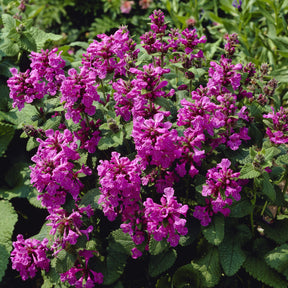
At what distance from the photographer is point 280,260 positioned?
1.74 m

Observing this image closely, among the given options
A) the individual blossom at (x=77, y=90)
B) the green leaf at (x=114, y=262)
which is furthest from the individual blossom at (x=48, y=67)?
the green leaf at (x=114, y=262)

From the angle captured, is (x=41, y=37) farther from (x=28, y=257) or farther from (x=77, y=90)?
(x=28, y=257)

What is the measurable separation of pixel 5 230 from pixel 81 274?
26.6 inches

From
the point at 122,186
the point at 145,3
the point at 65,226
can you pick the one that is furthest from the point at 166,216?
the point at 145,3

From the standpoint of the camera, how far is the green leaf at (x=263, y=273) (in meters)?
1.78

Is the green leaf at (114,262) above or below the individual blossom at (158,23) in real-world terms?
below

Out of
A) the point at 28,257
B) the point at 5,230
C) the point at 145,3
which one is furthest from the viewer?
the point at 145,3

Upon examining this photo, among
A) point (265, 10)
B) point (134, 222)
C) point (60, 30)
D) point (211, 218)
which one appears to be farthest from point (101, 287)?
point (60, 30)

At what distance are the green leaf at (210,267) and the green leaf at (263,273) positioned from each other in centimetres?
17

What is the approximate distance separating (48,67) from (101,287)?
1251 millimetres

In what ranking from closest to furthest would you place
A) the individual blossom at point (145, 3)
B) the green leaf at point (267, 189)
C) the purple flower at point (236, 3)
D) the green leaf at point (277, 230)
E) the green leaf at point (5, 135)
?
the green leaf at point (267, 189), the green leaf at point (277, 230), the green leaf at point (5, 135), the purple flower at point (236, 3), the individual blossom at point (145, 3)

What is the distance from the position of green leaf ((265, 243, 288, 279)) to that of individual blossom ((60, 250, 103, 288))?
2.95 ft

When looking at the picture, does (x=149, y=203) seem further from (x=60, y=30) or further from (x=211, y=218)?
(x=60, y=30)

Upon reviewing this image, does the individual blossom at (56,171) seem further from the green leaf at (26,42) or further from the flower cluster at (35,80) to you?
the green leaf at (26,42)
